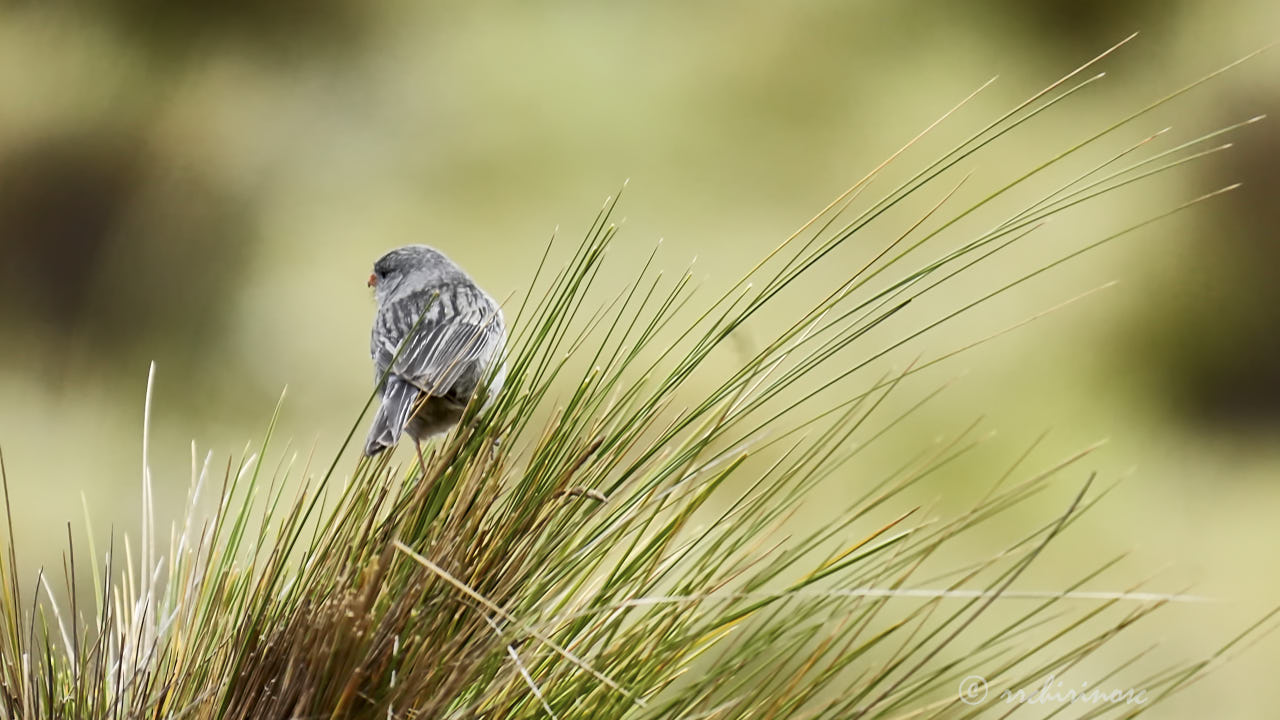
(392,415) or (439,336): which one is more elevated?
(439,336)

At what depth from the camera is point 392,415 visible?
1329mm

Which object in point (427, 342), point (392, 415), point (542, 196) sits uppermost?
point (542, 196)

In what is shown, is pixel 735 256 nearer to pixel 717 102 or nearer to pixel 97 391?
pixel 717 102

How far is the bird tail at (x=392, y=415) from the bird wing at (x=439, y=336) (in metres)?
0.02

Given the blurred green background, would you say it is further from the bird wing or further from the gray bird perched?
the bird wing

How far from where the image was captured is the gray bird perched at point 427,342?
4.37 ft

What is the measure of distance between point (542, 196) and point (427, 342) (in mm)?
3553

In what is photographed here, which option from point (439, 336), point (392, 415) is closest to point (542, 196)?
point (439, 336)

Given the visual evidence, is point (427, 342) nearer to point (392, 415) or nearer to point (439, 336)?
point (439, 336)

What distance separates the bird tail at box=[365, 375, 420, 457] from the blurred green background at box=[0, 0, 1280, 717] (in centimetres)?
309

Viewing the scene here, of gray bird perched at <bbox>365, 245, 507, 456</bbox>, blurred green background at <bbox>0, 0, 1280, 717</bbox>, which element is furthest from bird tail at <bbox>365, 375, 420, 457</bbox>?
blurred green background at <bbox>0, 0, 1280, 717</bbox>

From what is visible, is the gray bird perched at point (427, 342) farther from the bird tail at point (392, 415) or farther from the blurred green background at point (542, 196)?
the blurred green background at point (542, 196)

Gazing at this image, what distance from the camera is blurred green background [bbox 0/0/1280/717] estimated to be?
4.40 meters

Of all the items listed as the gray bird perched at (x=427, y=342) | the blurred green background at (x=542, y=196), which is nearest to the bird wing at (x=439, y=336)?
the gray bird perched at (x=427, y=342)
